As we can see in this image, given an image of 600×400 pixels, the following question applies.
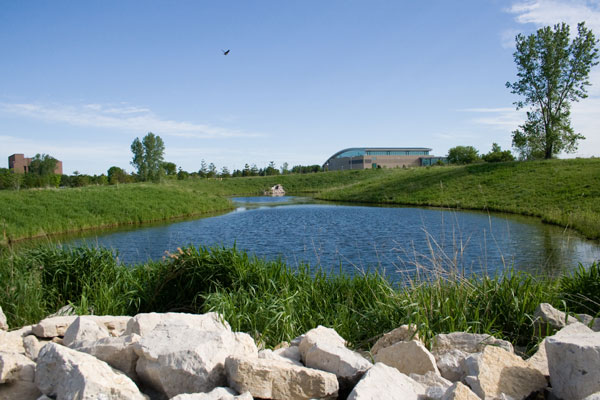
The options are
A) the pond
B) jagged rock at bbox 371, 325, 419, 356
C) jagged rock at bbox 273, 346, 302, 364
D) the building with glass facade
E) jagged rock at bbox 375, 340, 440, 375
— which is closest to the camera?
jagged rock at bbox 375, 340, 440, 375

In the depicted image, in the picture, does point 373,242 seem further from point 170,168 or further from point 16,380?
point 170,168

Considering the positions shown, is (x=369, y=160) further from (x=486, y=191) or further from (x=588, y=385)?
(x=588, y=385)

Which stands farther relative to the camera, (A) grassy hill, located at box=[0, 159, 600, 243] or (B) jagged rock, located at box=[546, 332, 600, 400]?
(A) grassy hill, located at box=[0, 159, 600, 243]

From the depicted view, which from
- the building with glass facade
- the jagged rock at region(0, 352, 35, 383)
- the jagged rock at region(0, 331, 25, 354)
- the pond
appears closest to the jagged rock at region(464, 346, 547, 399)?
the jagged rock at region(0, 352, 35, 383)

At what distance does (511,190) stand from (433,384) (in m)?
35.1

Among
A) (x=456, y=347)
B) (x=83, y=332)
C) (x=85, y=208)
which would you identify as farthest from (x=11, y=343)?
(x=85, y=208)

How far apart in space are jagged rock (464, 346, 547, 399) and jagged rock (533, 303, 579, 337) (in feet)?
4.42

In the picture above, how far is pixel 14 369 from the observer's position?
10.6ft

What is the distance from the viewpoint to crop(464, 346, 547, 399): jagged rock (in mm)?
3133

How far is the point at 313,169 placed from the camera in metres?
105

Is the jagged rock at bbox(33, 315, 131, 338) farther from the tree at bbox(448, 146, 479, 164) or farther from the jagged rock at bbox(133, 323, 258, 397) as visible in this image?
the tree at bbox(448, 146, 479, 164)

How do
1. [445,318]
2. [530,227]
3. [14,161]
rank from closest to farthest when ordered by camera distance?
[445,318]
[530,227]
[14,161]

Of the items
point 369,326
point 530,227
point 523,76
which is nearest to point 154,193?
point 530,227

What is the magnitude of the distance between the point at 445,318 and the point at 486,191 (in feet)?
113
